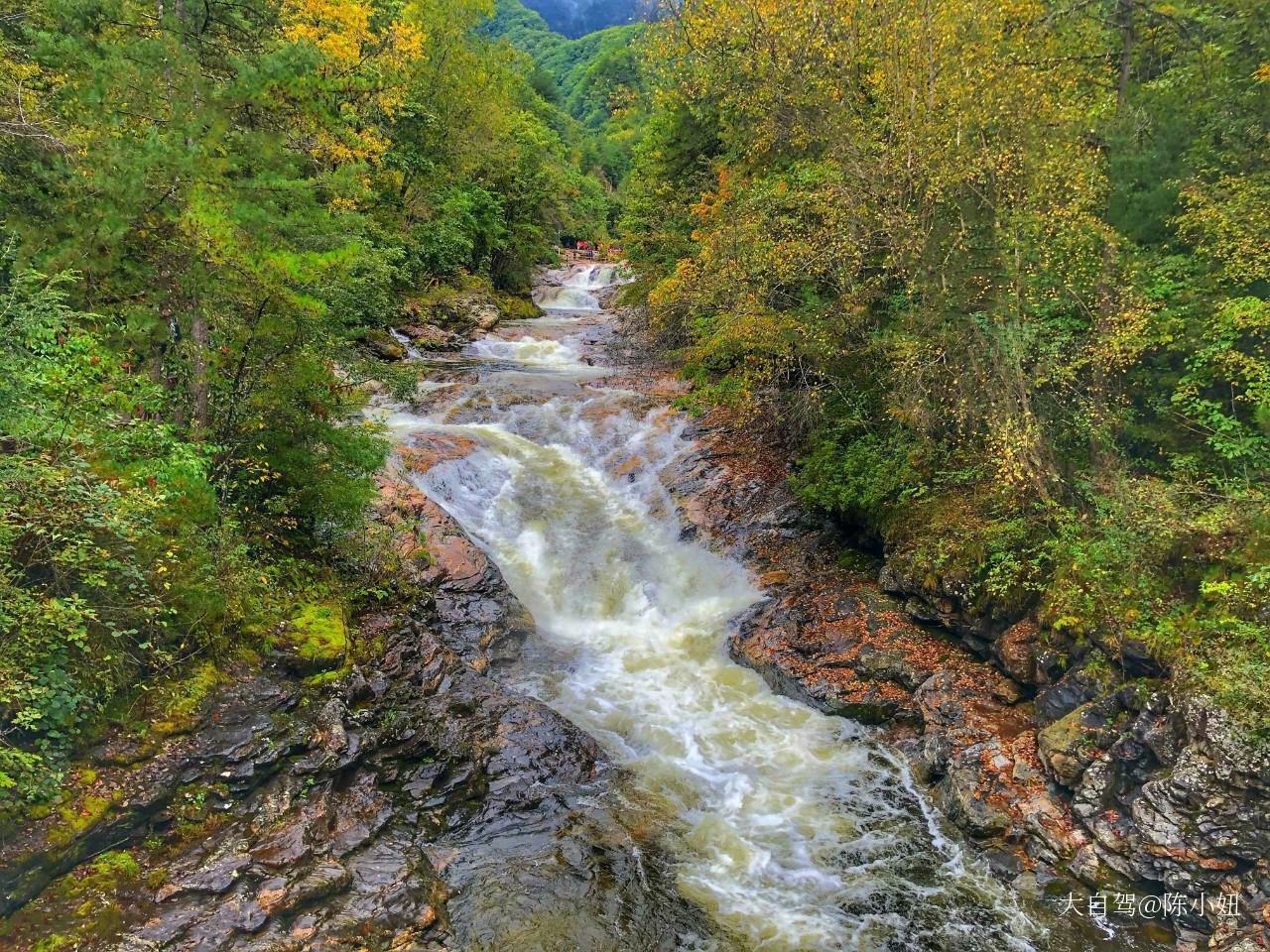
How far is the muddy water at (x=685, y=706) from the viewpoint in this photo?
6.81 meters

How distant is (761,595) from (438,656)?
559 cm

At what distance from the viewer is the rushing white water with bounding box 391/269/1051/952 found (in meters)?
6.82

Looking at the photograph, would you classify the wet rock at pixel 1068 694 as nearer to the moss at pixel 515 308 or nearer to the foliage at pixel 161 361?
the foliage at pixel 161 361

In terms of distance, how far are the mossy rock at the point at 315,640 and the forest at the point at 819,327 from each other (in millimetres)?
71

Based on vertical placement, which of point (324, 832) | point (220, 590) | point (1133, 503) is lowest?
point (324, 832)

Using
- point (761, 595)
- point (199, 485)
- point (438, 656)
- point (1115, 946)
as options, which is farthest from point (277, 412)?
point (1115, 946)

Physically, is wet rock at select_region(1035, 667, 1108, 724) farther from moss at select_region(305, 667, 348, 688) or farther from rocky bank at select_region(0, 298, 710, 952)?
moss at select_region(305, 667, 348, 688)

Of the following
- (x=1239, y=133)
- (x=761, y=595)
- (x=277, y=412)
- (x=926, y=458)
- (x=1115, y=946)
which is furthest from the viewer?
(x=761, y=595)

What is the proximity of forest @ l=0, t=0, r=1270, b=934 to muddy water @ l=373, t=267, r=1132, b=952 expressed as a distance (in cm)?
260

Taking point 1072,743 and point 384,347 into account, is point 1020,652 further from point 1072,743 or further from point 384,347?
point 384,347

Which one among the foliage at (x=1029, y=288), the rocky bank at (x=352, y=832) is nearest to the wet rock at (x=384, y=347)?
the foliage at (x=1029, y=288)

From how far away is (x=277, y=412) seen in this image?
875cm

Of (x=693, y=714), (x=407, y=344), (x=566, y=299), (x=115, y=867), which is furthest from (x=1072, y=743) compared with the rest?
(x=566, y=299)

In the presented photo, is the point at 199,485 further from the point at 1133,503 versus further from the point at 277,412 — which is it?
the point at 1133,503
